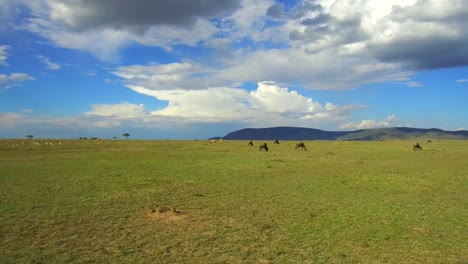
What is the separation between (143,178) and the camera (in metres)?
22.8

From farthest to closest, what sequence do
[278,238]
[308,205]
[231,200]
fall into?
[231,200]
[308,205]
[278,238]

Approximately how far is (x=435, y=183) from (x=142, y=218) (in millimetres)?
17012

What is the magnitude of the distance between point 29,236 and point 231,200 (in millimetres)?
7952

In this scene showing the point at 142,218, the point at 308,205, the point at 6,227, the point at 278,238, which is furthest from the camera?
the point at 308,205

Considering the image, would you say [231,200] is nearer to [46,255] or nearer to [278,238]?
[278,238]

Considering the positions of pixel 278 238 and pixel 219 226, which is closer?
pixel 278 238

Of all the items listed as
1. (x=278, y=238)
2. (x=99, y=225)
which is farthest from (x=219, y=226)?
(x=99, y=225)

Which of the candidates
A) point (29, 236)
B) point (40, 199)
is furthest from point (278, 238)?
point (40, 199)

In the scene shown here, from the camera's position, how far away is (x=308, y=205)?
15.2m

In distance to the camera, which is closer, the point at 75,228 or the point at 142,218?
the point at 75,228

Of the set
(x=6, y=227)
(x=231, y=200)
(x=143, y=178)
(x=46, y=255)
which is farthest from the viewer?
(x=143, y=178)

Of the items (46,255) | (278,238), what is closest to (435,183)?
(278,238)

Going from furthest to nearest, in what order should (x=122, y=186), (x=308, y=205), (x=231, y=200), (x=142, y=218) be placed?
(x=122, y=186), (x=231, y=200), (x=308, y=205), (x=142, y=218)

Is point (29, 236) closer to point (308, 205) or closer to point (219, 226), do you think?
point (219, 226)
